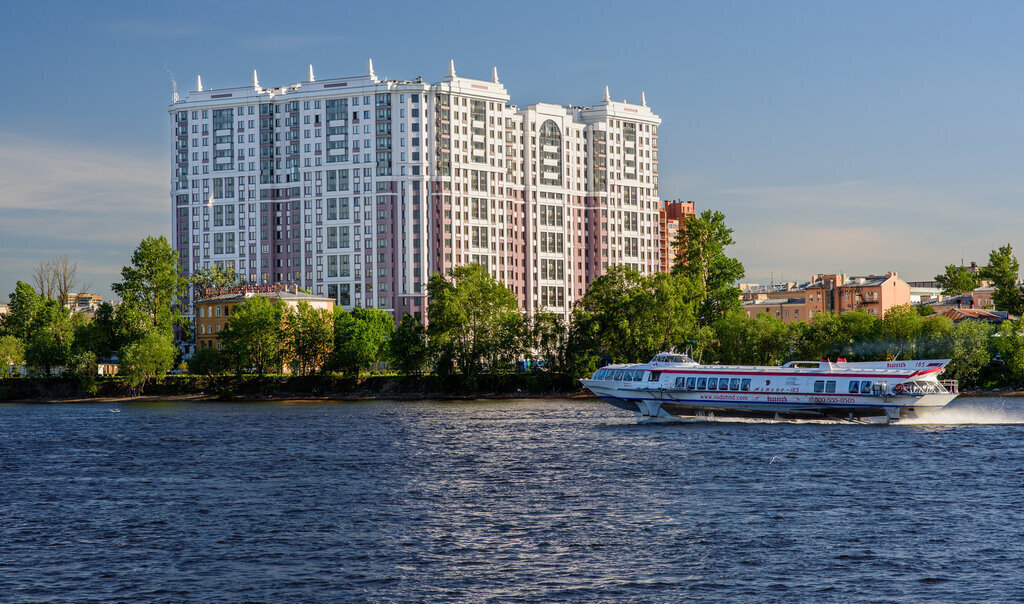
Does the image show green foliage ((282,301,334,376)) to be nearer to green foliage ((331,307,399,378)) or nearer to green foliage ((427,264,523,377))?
green foliage ((331,307,399,378))

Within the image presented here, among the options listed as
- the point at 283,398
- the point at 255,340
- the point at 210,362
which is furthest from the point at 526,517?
the point at 210,362

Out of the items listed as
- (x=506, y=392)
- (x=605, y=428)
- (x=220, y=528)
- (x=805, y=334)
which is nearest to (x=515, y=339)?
(x=506, y=392)

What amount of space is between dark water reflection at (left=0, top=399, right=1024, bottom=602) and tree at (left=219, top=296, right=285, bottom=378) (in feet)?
292

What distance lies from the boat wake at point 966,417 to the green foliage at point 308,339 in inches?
4026

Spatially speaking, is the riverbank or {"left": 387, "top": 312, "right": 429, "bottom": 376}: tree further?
{"left": 387, "top": 312, "right": 429, "bottom": 376}: tree

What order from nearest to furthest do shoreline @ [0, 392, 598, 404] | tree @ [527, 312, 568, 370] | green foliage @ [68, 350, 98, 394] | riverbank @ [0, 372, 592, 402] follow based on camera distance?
1. shoreline @ [0, 392, 598, 404]
2. riverbank @ [0, 372, 592, 402]
3. tree @ [527, 312, 568, 370]
4. green foliage @ [68, 350, 98, 394]

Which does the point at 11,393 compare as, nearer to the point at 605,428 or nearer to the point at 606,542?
the point at 605,428

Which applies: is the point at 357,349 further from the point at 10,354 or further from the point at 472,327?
the point at 10,354

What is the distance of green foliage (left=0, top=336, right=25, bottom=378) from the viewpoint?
191750 mm

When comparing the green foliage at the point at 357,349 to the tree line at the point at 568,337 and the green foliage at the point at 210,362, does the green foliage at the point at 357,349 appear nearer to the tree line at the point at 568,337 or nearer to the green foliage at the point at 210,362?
the tree line at the point at 568,337

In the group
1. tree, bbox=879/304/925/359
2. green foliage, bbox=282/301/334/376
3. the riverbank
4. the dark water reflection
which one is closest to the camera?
the dark water reflection

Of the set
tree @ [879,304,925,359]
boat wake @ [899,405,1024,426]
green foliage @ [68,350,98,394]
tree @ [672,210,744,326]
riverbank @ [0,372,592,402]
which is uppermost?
tree @ [672,210,744,326]

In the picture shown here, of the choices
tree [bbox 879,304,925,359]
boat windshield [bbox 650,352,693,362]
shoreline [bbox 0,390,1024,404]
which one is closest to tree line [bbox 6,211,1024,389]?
tree [bbox 879,304,925,359]

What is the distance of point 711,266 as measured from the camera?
191250 mm
